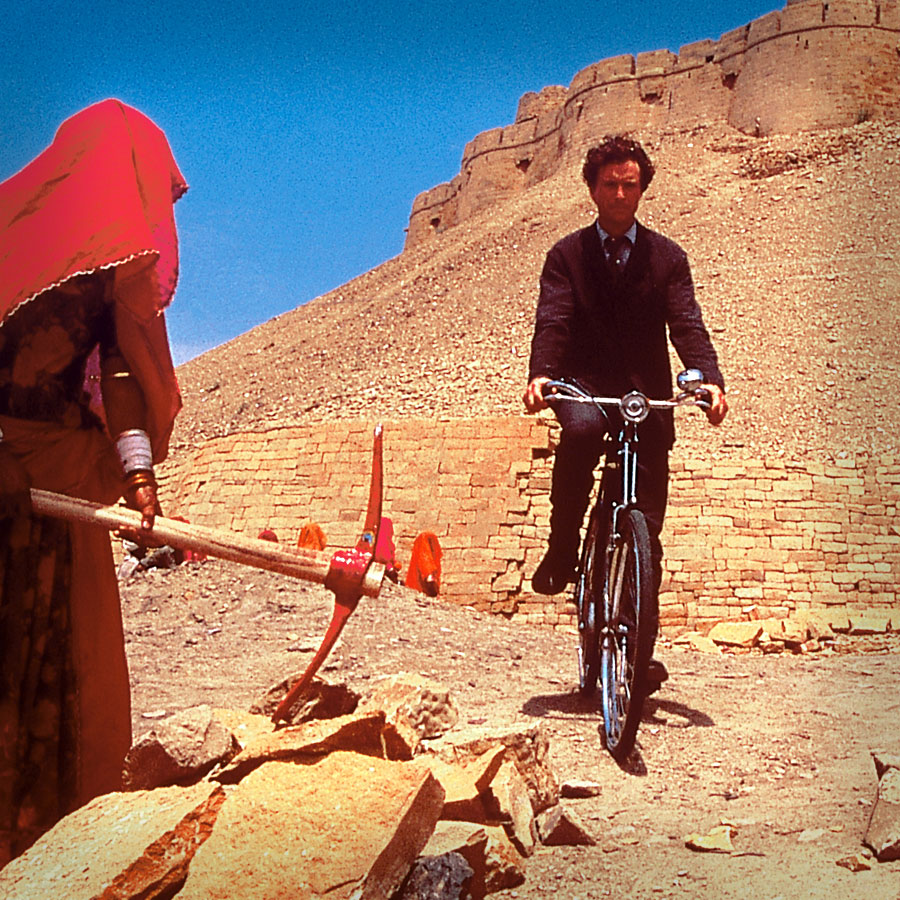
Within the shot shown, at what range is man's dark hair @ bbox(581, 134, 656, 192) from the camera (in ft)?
13.7

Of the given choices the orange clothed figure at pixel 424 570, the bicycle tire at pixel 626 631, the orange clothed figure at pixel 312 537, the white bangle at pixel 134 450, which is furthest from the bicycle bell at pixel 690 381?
the orange clothed figure at pixel 312 537

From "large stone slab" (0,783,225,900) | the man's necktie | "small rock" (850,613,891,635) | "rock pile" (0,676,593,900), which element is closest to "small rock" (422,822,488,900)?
"rock pile" (0,676,593,900)

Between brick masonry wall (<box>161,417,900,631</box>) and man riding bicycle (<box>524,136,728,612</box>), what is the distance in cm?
832

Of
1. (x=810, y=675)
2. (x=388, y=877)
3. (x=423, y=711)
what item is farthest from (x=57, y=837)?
(x=810, y=675)

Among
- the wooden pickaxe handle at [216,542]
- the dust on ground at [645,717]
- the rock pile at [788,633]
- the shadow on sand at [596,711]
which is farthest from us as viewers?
the rock pile at [788,633]

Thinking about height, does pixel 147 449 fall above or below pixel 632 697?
above

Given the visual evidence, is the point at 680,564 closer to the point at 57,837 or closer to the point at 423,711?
the point at 423,711

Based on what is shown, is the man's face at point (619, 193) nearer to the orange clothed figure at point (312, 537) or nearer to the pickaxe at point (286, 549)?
the pickaxe at point (286, 549)

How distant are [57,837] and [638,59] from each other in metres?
46.0

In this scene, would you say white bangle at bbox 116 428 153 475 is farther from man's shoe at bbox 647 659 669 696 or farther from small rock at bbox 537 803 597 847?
man's shoe at bbox 647 659 669 696

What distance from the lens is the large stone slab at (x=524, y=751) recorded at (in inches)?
129

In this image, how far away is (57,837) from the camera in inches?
110

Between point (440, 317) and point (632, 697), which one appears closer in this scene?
point (632, 697)

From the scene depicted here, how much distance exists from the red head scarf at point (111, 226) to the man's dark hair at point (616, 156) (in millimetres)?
1788
